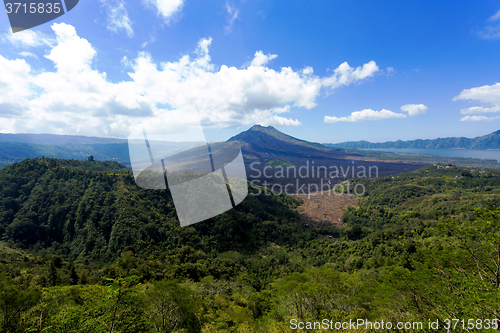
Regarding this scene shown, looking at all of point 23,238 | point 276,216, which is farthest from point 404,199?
point 23,238

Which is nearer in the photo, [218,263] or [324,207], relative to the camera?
[218,263]

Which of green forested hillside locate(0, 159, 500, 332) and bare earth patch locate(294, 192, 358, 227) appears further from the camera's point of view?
bare earth patch locate(294, 192, 358, 227)

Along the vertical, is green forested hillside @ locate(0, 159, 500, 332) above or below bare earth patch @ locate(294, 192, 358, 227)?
above

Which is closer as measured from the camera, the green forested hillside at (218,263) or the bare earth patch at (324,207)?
the green forested hillside at (218,263)

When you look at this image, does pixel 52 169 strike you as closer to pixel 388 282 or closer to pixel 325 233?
pixel 388 282

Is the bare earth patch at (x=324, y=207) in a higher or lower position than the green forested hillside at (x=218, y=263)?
lower
